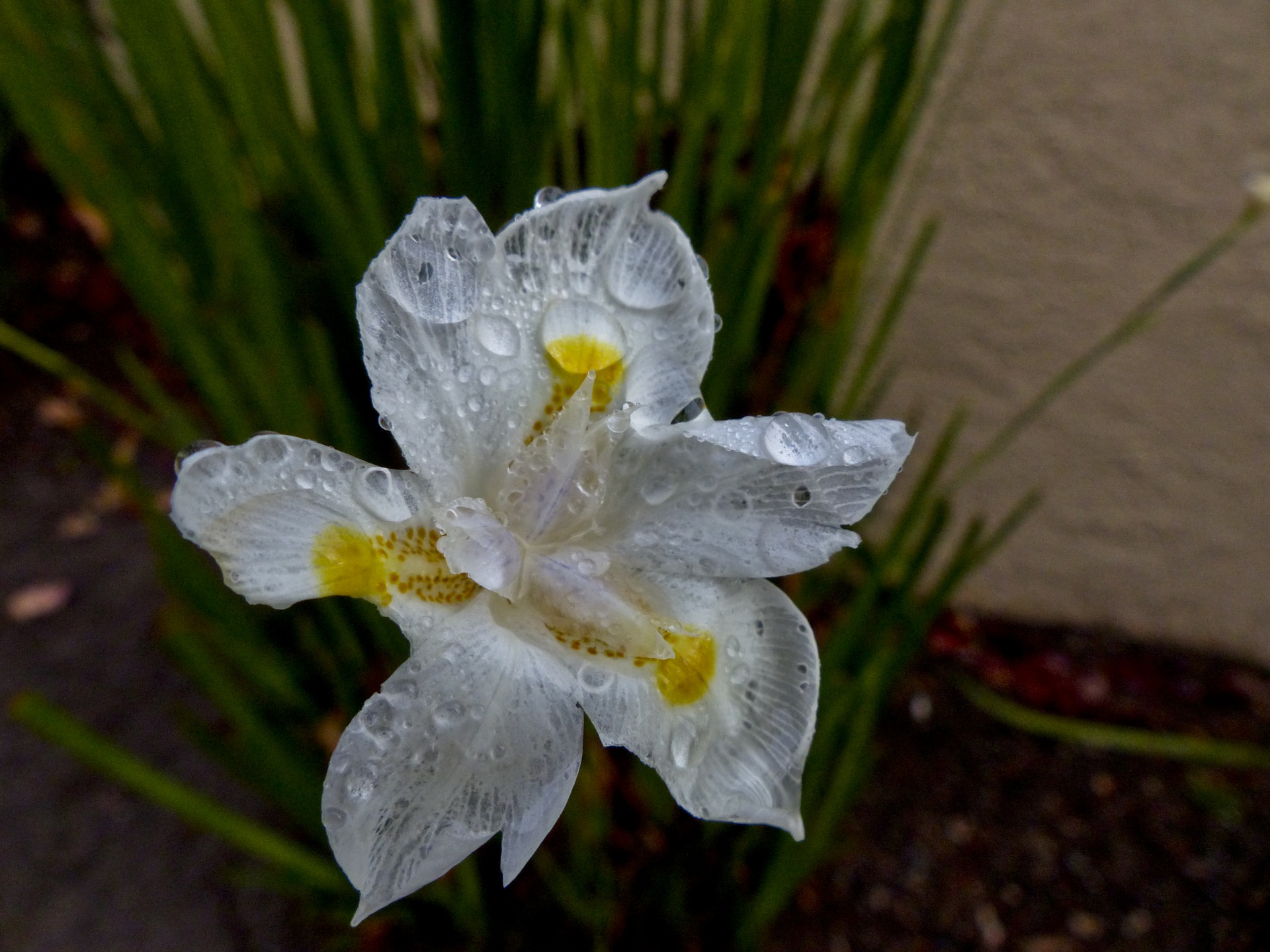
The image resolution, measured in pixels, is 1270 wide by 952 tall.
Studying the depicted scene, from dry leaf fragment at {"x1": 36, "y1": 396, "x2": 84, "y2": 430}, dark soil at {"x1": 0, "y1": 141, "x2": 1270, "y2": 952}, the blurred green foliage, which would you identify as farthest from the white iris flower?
dry leaf fragment at {"x1": 36, "y1": 396, "x2": 84, "y2": 430}

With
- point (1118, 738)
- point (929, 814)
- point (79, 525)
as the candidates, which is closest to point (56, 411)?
point (79, 525)

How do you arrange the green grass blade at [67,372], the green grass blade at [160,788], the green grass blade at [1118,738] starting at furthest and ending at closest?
the green grass blade at [1118,738], the green grass blade at [67,372], the green grass blade at [160,788]

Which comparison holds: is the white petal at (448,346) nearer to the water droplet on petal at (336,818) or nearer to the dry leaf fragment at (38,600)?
the water droplet on petal at (336,818)

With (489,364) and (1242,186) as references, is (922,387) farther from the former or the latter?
(489,364)

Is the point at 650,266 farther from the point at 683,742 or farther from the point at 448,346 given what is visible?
the point at 683,742

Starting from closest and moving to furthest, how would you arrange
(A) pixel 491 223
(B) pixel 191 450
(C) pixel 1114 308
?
(B) pixel 191 450 → (A) pixel 491 223 → (C) pixel 1114 308

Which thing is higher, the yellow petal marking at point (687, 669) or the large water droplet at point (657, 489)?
the large water droplet at point (657, 489)

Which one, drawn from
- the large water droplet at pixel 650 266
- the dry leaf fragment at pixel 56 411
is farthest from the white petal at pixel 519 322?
the dry leaf fragment at pixel 56 411
